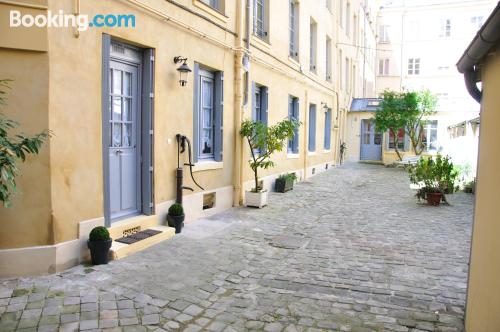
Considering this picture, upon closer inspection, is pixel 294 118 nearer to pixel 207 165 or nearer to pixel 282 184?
pixel 282 184

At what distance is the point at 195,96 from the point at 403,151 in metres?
18.5

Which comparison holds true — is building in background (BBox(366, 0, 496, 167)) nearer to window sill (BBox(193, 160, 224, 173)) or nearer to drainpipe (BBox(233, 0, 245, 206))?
drainpipe (BBox(233, 0, 245, 206))

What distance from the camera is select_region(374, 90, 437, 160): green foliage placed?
21109mm

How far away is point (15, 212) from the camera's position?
4.70 meters

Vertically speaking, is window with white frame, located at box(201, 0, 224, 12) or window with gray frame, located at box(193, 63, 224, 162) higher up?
window with white frame, located at box(201, 0, 224, 12)

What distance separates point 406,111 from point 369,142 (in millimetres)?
4422

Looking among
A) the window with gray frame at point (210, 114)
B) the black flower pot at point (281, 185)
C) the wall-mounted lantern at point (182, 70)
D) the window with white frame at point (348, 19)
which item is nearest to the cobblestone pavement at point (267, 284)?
the window with gray frame at point (210, 114)

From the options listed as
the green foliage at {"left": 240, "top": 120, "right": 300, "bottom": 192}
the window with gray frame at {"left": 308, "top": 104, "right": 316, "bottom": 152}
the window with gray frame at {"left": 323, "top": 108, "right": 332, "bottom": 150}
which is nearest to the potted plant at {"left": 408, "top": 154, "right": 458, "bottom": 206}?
the green foliage at {"left": 240, "top": 120, "right": 300, "bottom": 192}

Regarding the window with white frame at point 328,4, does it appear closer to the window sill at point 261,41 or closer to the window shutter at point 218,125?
the window sill at point 261,41

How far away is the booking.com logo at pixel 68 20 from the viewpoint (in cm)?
460

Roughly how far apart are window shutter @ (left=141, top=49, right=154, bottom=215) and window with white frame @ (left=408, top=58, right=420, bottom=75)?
106 feet

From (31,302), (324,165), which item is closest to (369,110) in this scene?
(324,165)

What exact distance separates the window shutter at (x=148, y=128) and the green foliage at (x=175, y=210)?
0.39 meters

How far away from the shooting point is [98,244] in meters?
5.17
